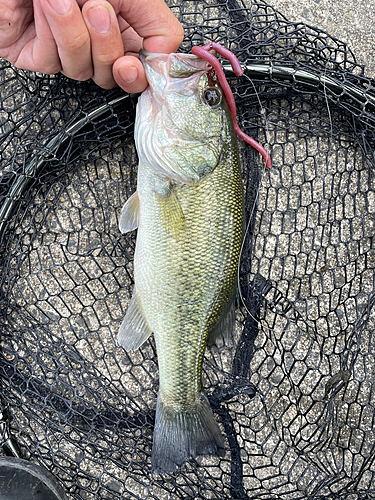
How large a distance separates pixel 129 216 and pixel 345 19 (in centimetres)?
149

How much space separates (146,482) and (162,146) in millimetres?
1573

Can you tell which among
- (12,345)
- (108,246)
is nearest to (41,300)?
(12,345)

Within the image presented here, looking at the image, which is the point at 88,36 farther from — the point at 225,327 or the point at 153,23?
the point at 225,327

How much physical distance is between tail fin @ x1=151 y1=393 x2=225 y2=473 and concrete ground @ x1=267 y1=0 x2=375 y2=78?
5.90ft

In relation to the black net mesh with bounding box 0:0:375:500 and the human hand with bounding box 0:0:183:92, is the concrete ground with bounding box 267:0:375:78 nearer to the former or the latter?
the black net mesh with bounding box 0:0:375:500

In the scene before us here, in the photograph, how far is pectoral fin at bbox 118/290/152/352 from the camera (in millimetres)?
1635

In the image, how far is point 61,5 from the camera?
3.80ft

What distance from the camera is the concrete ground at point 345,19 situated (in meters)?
1.99

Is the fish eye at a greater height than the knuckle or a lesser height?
lesser

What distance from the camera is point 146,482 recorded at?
1.92 m

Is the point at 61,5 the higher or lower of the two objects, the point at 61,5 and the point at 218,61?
the higher

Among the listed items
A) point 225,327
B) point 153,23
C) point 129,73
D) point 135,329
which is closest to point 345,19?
point 153,23

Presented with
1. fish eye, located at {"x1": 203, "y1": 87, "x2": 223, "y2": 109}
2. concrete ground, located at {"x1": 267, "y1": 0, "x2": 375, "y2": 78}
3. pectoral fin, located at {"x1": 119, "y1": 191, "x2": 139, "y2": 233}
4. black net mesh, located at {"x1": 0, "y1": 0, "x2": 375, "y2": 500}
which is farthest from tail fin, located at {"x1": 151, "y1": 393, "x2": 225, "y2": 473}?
concrete ground, located at {"x1": 267, "y1": 0, "x2": 375, "y2": 78}

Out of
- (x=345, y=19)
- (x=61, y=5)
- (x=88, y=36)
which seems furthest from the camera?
(x=345, y=19)
